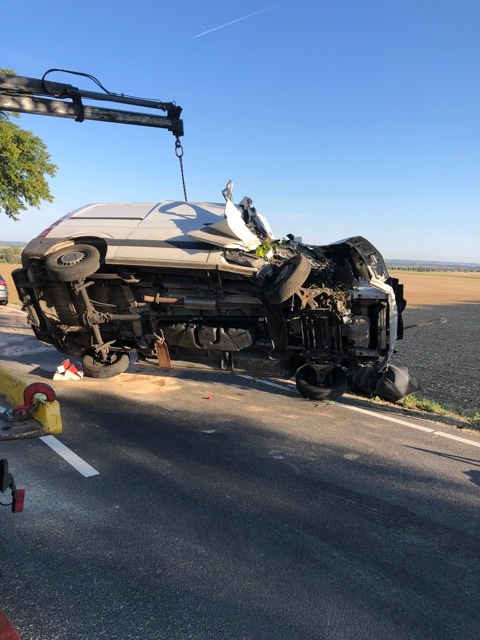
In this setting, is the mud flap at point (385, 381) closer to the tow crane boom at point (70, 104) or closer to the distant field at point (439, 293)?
the tow crane boom at point (70, 104)

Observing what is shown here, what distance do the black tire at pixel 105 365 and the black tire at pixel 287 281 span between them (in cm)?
280

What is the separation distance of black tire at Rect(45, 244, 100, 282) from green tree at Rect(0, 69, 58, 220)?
17.7 m

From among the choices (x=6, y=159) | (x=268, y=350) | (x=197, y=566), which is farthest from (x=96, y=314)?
(x=6, y=159)

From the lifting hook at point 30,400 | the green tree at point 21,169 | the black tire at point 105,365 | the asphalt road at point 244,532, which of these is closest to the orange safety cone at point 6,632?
the asphalt road at point 244,532

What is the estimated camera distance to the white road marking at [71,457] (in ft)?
12.3

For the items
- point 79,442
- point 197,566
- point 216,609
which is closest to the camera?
point 216,609

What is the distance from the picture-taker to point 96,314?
5.77m

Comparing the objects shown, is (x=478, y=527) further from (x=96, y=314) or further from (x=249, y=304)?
(x=96, y=314)

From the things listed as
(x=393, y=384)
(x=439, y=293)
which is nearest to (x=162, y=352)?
(x=393, y=384)

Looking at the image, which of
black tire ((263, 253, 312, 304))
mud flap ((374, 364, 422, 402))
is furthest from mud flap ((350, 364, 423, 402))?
black tire ((263, 253, 312, 304))

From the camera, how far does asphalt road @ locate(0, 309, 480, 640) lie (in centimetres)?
225

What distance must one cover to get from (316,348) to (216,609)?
3.51m

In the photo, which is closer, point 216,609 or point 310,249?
point 216,609

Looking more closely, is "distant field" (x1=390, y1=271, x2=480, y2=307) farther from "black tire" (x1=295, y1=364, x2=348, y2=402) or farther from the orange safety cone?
the orange safety cone
